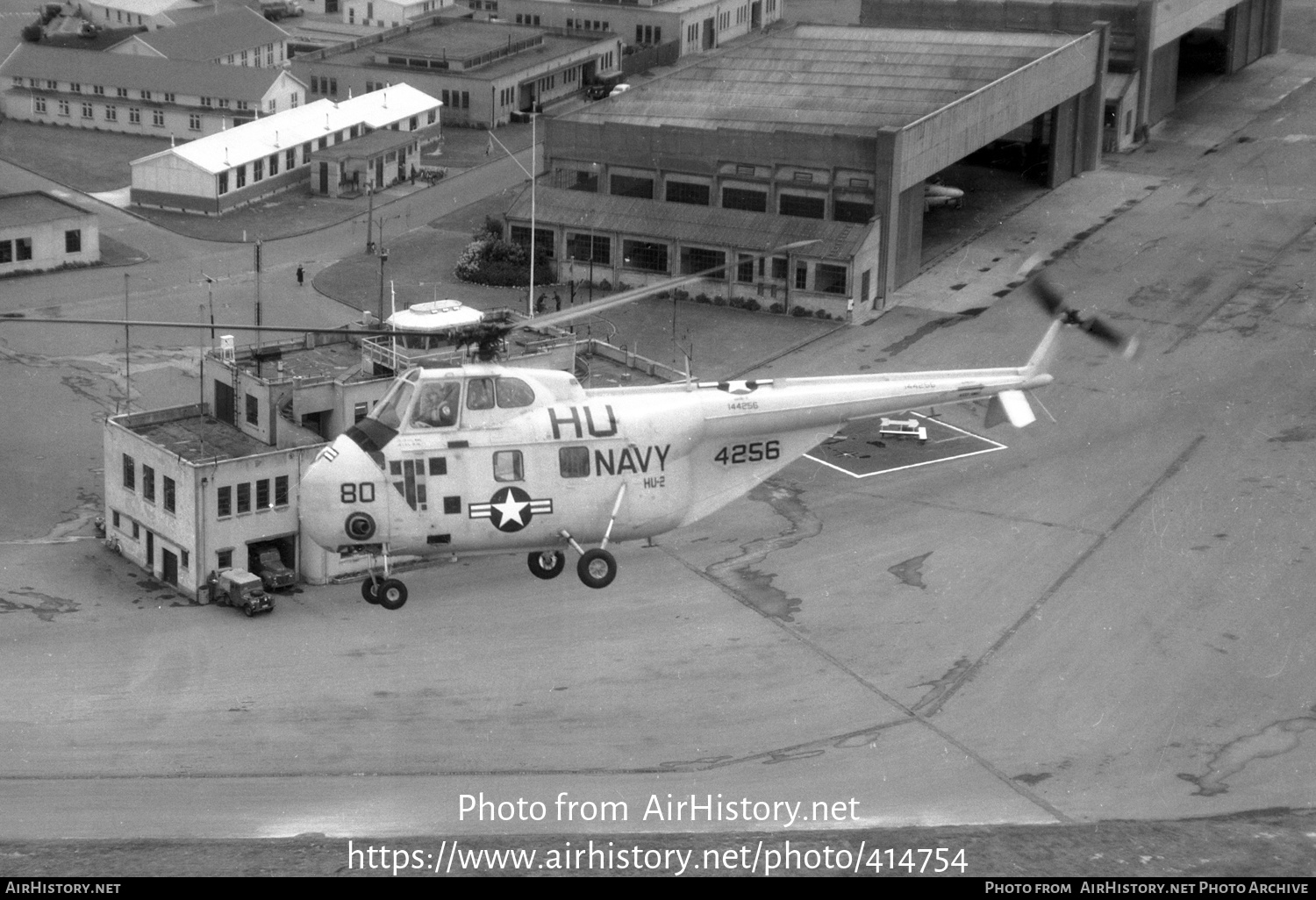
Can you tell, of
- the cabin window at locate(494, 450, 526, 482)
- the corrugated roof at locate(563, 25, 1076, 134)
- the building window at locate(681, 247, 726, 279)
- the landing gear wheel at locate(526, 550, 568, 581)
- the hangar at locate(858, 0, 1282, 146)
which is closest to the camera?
the cabin window at locate(494, 450, 526, 482)

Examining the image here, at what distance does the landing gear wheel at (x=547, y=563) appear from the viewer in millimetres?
56312

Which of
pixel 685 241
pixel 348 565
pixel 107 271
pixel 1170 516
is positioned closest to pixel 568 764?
pixel 348 565

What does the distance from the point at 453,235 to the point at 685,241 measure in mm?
18282

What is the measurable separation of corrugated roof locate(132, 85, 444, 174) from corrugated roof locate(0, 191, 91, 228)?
30.7 ft

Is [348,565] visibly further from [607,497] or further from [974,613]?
[607,497]

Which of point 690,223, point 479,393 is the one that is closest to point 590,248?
point 690,223

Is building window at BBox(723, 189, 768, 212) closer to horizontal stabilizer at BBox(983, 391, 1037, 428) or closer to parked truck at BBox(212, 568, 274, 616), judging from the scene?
parked truck at BBox(212, 568, 274, 616)

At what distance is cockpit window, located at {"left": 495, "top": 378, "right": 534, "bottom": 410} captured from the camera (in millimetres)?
54469

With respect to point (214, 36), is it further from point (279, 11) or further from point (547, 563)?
point (547, 563)

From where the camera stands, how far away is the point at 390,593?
52938 mm

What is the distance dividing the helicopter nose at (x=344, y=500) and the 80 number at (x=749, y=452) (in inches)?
363

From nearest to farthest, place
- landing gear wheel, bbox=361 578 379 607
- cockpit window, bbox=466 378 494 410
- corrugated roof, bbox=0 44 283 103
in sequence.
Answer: landing gear wheel, bbox=361 578 379 607 → cockpit window, bbox=466 378 494 410 → corrugated roof, bbox=0 44 283 103

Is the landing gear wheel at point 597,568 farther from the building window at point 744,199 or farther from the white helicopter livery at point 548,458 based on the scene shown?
the building window at point 744,199

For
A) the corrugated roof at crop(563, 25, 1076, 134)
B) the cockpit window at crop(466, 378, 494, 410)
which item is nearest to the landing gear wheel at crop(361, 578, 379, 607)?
the cockpit window at crop(466, 378, 494, 410)
